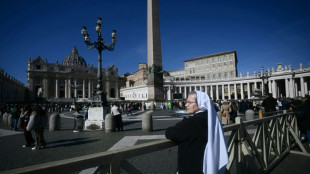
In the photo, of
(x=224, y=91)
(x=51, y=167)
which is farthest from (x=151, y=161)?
(x=224, y=91)

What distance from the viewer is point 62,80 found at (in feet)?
251

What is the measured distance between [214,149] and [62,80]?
8569 cm

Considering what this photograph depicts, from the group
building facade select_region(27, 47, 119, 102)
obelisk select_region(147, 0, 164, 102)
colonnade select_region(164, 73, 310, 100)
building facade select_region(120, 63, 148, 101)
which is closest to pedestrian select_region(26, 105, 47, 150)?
obelisk select_region(147, 0, 164, 102)

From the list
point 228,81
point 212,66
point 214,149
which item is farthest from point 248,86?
point 214,149

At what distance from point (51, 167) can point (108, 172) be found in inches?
21.3

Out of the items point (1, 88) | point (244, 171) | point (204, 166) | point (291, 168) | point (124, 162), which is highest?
point (1, 88)

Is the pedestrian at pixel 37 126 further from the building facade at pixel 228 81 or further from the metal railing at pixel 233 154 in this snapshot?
the building facade at pixel 228 81

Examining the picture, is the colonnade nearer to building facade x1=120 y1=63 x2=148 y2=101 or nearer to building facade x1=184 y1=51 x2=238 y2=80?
building facade x1=184 y1=51 x2=238 y2=80

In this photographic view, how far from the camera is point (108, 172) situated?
1.53 metres

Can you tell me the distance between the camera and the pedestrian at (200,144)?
1.84 metres

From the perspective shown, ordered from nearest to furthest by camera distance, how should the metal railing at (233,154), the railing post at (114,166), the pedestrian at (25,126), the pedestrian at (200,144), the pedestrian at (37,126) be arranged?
the metal railing at (233,154) → the railing post at (114,166) → the pedestrian at (200,144) → the pedestrian at (37,126) → the pedestrian at (25,126)

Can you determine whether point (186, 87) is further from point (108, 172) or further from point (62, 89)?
point (108, 172)

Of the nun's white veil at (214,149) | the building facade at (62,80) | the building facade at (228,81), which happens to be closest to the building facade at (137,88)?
the building facade at (228,81)

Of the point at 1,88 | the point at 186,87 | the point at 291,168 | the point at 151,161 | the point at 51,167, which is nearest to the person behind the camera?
the point at 51,167
